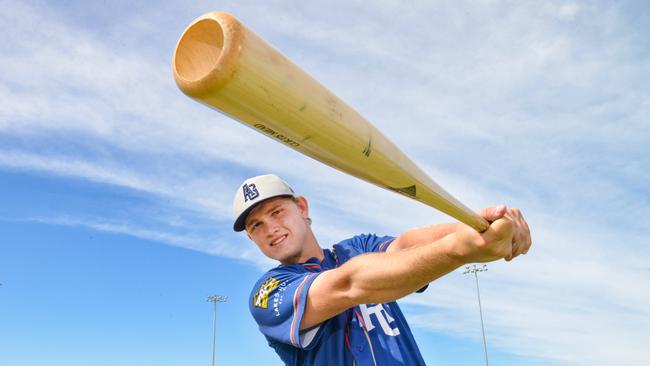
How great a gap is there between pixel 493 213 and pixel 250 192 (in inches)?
81.1

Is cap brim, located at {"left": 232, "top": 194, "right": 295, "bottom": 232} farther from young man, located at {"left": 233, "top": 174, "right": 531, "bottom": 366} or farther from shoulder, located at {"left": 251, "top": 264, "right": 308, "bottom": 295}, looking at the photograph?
shoulder, located at {"left": 251, "top": 264, "right": 308, "bottom": 295}

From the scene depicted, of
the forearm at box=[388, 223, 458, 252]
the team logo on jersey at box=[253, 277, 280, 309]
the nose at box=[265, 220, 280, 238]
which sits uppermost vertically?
the nose at box=[265, 220, 280, 238]

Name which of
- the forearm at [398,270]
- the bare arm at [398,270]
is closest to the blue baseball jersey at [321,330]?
the bare arm at [398,270]

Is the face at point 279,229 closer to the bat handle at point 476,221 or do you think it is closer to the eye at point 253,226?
the eye at point 253,226

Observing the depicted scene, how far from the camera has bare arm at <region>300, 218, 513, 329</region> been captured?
2.41m

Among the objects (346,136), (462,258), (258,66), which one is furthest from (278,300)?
(258,66)

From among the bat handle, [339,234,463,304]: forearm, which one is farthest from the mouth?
the bat handle

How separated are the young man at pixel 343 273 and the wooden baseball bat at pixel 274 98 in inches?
8.5

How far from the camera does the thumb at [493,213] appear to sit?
7.75 ft

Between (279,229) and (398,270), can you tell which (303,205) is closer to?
(279,229)

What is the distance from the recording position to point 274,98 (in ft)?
6.39

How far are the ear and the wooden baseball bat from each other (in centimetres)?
203

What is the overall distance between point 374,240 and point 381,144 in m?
1.93

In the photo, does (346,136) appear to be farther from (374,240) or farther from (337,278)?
(374,240)
